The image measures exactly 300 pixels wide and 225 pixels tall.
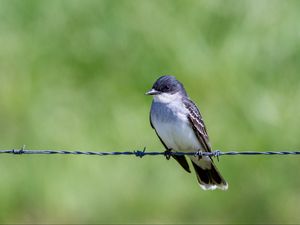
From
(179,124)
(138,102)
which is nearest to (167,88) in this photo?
(179,124)

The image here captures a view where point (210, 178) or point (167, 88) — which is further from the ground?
point (167, 88)

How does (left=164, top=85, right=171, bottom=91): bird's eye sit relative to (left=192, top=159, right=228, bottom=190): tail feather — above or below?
above

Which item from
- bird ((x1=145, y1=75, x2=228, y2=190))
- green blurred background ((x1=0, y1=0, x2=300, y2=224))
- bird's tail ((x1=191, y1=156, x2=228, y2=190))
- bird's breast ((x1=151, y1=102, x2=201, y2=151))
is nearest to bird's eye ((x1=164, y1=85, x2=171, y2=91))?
bird ((x1=145, y1=75, x2=228, y2=190))

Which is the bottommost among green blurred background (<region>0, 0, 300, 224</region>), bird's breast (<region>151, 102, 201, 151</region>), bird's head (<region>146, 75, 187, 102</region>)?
green blurred background (<region>0, 0, 300, 224</region>)

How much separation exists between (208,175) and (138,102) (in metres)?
4.29

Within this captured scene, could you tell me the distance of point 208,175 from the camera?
10.1 m

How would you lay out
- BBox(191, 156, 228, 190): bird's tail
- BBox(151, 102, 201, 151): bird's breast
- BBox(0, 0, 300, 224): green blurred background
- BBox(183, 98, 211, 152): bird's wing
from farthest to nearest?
1. BBox(0, 0, 300, 224): green blurred background
2. BBox(191, 156, 228, 190): bird's tail
3. BBox(183, 98, 211, 152): bird's wing
4. BBox(151, 102, 201, 151): bird's breast

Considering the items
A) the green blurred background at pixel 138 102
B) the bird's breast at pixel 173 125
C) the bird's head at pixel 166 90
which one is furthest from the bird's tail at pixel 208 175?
the green blurred background at pixel 138 102

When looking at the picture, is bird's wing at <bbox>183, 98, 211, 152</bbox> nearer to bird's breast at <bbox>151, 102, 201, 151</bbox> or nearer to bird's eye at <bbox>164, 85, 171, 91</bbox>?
bird's breast at <bbox>151, 102, 201, 151</bbox>

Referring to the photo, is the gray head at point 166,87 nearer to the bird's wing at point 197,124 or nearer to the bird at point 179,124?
the bird at point 179,124

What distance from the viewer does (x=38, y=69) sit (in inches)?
566

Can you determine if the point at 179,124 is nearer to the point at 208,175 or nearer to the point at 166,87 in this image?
the point at 166,87

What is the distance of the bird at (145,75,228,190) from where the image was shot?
379 inches

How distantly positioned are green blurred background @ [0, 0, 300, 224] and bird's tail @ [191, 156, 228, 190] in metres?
3.14
